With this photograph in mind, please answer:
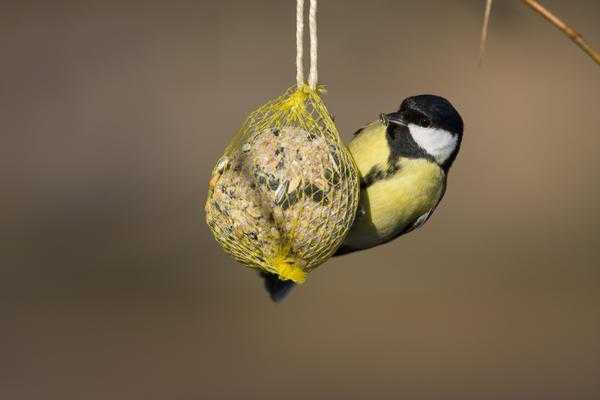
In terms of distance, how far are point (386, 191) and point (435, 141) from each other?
0.23 metres

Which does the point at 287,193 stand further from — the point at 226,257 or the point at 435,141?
the point at 226,257

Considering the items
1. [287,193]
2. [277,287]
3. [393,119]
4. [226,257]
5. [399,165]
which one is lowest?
[277,287]

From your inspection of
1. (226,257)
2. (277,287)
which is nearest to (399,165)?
(277,287)

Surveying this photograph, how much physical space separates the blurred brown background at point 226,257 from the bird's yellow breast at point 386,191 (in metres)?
2.93

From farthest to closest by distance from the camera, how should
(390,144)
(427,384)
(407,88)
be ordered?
(407,88), (427,384), (390,144)

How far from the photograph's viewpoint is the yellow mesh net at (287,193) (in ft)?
7.83

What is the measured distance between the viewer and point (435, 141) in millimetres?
2852

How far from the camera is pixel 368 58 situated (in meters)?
7.57

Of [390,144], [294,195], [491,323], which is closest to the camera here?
[294,195]

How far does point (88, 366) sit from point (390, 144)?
12.2 feet

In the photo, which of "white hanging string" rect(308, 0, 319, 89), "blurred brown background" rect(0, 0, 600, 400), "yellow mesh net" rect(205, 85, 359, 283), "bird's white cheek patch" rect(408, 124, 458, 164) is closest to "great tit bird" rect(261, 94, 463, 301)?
"bird's white cheek patch" rect(408, 124, 458, 164)

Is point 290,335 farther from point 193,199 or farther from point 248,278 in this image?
point 193,199

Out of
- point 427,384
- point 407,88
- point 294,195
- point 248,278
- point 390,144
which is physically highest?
point 407,88

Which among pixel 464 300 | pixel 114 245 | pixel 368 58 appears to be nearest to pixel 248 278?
pixel 114 245
